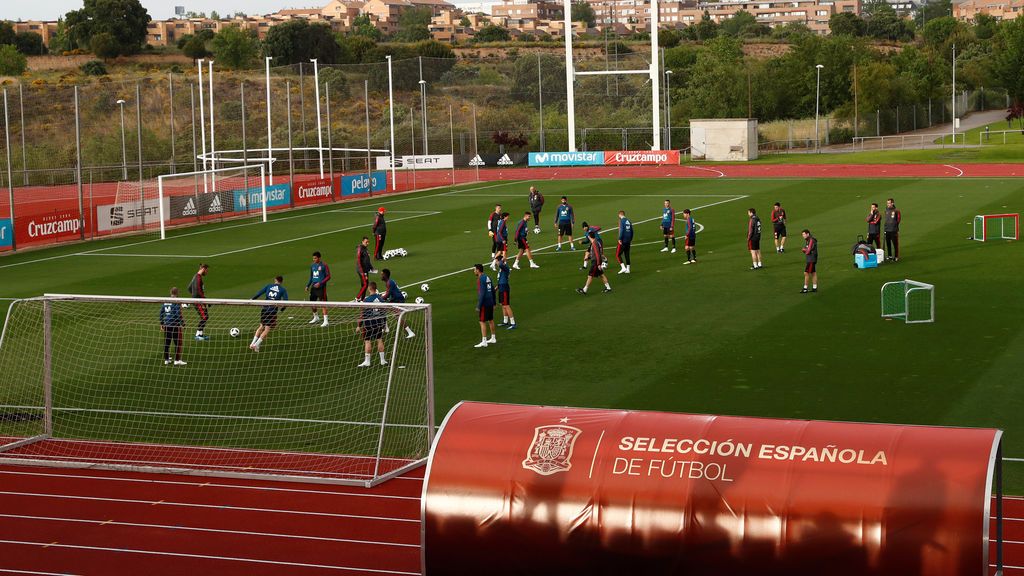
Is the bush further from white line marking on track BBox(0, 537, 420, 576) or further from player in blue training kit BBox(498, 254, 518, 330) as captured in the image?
white line marking on track BBox(0, 537, 420, 576)

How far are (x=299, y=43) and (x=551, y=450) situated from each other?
404ft

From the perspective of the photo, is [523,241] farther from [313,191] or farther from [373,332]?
[313,191]

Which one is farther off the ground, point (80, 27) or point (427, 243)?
point (80, 27)

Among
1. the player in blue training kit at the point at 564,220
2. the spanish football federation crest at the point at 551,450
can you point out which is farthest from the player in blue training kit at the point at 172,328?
the player in blue training kit at the point at 564,220

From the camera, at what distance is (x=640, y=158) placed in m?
77.3

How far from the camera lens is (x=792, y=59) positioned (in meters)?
108

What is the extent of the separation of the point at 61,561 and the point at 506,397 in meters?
8.28

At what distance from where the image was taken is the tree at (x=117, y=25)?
129 meters

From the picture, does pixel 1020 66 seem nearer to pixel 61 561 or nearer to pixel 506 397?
pixel 506 397

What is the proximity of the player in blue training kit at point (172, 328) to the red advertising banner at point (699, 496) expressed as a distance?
486 inches

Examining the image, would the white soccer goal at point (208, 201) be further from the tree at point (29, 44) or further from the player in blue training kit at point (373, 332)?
the tree at point (29, 44)

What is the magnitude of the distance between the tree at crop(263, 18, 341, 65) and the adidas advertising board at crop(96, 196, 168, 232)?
82723 mm

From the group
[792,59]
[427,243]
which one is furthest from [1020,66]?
[427,243]

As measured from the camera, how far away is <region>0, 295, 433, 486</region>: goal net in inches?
696
